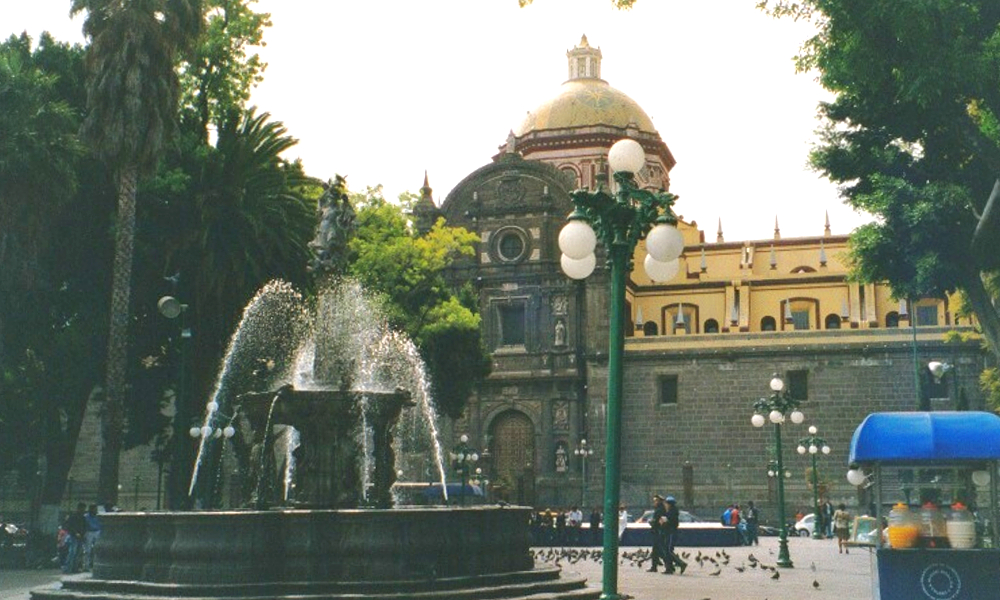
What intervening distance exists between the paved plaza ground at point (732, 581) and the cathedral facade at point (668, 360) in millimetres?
21119

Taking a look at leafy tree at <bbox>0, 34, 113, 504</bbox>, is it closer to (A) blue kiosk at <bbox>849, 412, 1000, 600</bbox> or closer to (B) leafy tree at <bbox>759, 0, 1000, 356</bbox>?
(B) leafy tree at <bbox>759, 0, 1000, 356</bbox>

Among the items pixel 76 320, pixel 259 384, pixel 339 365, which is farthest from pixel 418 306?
pixel 339 365

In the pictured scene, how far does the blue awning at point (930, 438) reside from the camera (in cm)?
1082

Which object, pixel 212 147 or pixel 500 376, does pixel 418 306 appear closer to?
pixel 212 147

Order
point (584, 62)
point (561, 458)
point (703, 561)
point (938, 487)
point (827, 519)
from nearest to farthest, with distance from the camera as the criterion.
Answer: point (938, 487)
point (703, 561)
point (827, 519)
point (561, 458)
point (584, 62)

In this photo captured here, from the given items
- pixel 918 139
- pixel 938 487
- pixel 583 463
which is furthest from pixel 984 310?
pixel 583 463

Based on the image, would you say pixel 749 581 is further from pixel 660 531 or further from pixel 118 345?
pixel 118 345

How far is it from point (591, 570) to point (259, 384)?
444 inches

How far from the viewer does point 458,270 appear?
50.1 m

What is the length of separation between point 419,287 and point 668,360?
1666 cm

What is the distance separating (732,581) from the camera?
59.3 feet

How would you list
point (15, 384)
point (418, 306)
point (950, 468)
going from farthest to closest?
point (418, 306)
point (15, 384)
point (950, 468)

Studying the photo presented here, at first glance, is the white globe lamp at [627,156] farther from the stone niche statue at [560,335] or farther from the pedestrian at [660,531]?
the stone niche statue at [560,335]

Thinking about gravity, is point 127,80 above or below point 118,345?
above
